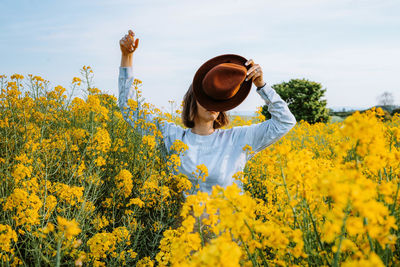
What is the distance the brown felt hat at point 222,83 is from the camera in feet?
7.27

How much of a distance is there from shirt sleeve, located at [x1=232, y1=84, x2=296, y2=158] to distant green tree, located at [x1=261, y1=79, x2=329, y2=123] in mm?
18789

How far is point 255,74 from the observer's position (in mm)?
2213

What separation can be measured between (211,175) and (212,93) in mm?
676

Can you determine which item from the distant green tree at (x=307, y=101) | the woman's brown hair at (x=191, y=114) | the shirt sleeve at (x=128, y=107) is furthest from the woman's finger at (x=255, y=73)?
the distant green tree at (x=307, y=101)

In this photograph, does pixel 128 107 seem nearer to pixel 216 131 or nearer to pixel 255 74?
pixel 216 131

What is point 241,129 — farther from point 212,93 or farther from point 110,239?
point 110,239

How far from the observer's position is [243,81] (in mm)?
2316

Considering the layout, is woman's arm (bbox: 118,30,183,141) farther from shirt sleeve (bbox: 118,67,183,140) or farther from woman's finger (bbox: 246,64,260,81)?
woman's finger (bbox: 246,64,260,81)

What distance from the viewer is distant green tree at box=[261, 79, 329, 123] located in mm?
20844

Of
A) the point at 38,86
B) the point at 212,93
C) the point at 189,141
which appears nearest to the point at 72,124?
the point at 38,86

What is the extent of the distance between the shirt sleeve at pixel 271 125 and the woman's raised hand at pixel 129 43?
1.19 meters

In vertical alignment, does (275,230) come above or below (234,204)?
below

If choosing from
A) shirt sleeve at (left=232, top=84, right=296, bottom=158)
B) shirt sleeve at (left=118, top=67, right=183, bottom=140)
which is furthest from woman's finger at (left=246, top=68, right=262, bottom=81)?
shirt sleeve at (left=118, top=67, right=183, bottom=140)

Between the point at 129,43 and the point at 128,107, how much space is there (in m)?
0.62
